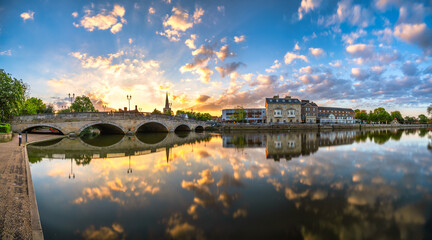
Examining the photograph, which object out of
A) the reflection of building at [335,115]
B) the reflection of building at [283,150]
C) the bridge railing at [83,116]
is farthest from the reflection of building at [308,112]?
the bridge railing at [83,116]

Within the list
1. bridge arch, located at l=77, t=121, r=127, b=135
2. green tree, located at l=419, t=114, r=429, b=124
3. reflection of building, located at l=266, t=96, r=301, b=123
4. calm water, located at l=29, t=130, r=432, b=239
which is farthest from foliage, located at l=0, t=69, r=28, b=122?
green tree, located at l=419, t=114, r=429, b=124

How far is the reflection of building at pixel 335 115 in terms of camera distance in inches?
3415

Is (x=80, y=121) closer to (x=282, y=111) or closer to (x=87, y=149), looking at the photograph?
(x=87, y=149)

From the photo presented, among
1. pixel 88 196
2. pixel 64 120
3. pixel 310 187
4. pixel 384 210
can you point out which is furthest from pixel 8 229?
pixel 64 120

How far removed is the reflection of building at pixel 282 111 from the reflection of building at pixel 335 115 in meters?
16.9

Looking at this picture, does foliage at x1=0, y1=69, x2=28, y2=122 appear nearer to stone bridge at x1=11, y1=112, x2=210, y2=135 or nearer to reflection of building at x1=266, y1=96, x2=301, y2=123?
stone bridge at x1=11, y1=112, x2=210, y2=135

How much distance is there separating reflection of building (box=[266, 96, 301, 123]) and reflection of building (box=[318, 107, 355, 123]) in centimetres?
1693

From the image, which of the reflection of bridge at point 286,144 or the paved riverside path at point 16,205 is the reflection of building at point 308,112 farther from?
the paved riverside path at point 16,205

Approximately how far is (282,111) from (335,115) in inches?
1454

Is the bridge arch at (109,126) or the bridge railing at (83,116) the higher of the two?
the bridge railing at (83,116)

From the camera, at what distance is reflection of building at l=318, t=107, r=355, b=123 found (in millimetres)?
86750

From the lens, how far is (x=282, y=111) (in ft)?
249

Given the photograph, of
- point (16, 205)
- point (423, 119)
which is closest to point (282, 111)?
point (16, 205)

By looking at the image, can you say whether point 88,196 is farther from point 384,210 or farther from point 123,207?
point 384,210
